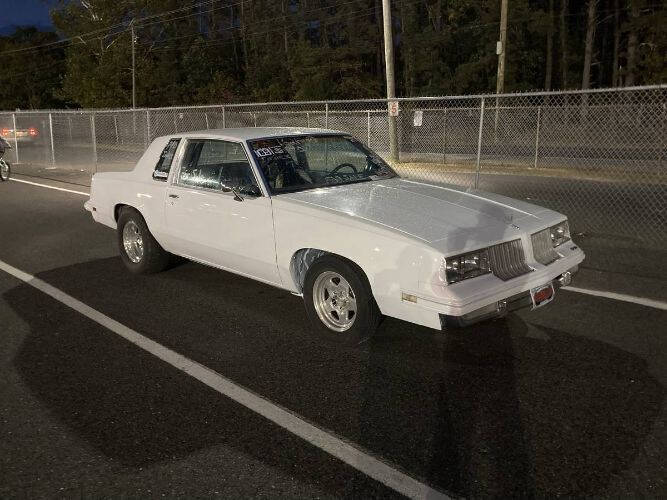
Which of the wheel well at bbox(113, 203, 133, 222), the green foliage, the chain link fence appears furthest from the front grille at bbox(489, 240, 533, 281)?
the green foliage

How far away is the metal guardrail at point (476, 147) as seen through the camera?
1442cm

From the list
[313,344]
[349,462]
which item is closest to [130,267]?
[313,344]

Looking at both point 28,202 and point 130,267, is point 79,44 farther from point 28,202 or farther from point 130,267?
point 130,267

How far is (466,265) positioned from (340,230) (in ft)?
2.93

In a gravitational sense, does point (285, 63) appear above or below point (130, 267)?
above

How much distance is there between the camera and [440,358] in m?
4.33

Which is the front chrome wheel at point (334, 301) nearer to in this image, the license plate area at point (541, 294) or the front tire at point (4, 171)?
the license plate area at point (541, 294)

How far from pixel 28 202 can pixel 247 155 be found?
890 cm

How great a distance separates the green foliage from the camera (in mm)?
38781

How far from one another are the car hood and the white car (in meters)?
0.01

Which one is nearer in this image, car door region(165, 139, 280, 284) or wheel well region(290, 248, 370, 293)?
wheel well region(290, 248, 370, 293)

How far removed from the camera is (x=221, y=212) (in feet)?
17.3

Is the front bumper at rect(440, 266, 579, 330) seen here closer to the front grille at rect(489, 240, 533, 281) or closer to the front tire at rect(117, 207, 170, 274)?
the front grille at rect(489, 240, 533, 281)

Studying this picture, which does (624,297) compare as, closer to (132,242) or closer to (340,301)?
(340,301)
